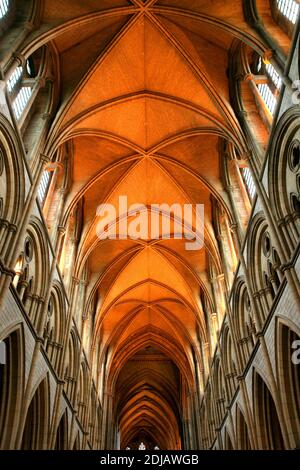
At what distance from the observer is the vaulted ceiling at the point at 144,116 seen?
17.5m

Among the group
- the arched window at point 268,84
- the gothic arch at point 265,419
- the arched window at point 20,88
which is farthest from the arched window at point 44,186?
the gothic arch at point 265,419

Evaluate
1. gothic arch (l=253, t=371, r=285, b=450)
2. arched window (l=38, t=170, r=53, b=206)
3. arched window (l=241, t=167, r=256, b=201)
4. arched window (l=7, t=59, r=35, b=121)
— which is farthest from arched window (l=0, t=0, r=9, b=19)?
gothic arch (l=253, t=371, r=285, b=450)

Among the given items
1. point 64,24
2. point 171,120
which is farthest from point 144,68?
point 64,24

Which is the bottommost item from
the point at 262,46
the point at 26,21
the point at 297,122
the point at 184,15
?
the point at 297,122

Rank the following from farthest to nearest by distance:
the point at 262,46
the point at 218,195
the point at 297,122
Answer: the point at 218,195
the point at 262,46
the point at 297,122

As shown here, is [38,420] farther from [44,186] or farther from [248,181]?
[248,181]

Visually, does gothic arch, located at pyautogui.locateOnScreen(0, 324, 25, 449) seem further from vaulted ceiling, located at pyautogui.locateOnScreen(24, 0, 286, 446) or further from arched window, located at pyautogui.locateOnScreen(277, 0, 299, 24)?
arched window, located at pyautogui.locateOnScreen(277, 0, 299, 24)

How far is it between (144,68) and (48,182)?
21.2 ft

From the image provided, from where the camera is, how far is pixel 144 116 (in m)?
22.0

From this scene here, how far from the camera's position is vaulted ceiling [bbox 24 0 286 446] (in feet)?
57.5

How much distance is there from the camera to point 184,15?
17.6 m

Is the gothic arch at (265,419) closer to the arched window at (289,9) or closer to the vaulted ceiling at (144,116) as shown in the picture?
the vaulted ceiling at (144,116)

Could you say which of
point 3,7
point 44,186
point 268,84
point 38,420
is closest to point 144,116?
point 44,186

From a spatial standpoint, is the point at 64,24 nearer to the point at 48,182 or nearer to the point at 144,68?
the point at 144,68
